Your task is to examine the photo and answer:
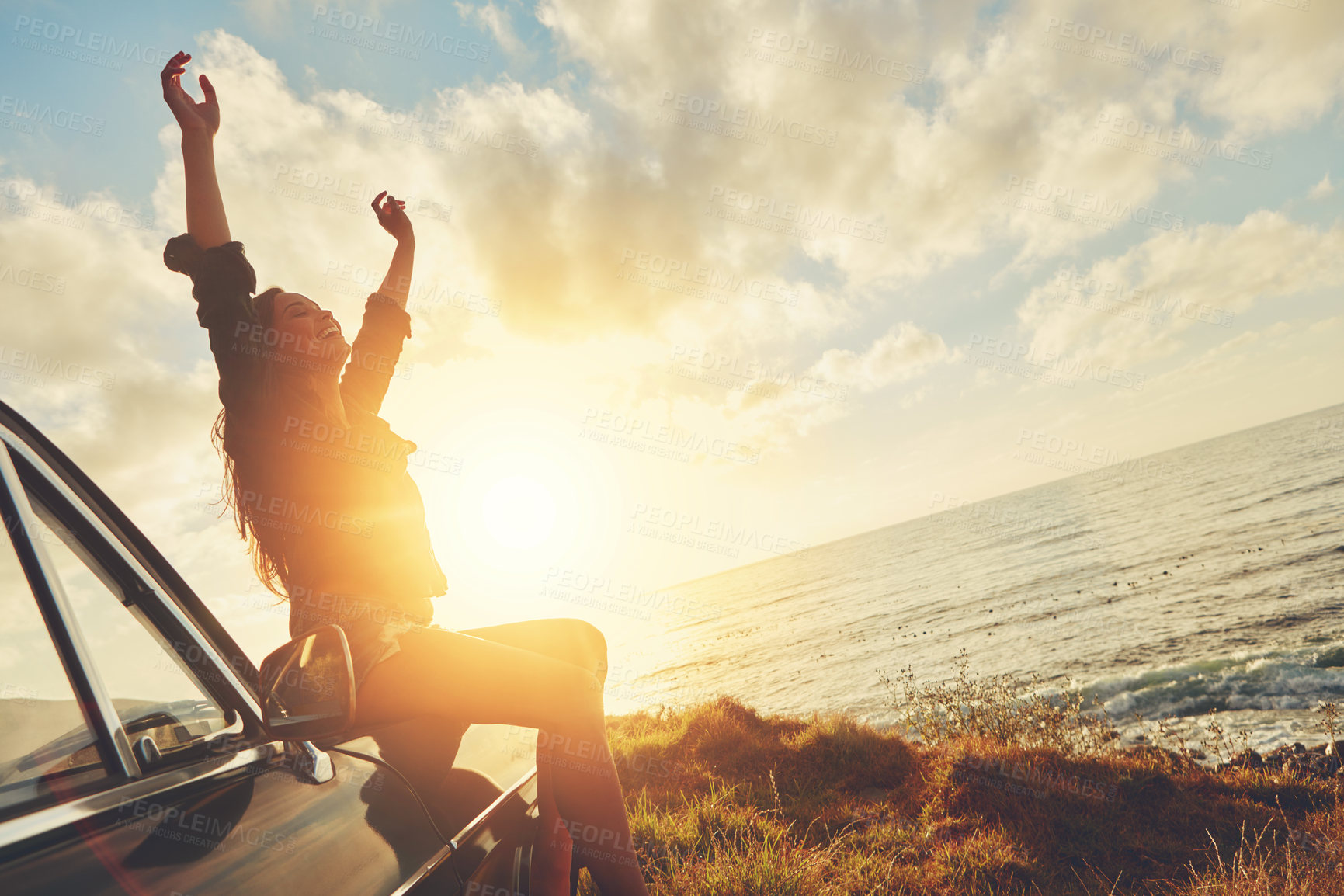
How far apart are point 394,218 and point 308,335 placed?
144cm

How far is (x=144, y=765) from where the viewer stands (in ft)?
4.13

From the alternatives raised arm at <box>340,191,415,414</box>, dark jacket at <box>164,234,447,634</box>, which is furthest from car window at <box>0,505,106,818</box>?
raised arm at <box>340,191,415,414</box>

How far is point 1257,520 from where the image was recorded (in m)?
29.0

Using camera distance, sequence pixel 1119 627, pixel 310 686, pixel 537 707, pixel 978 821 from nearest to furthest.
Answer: pixel 310 686 < pixel 537 707 < pixel 978 821 < pixel 1119 627

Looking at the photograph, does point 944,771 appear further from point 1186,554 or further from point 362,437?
point 1186,554

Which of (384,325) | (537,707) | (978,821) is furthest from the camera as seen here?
(978,821)

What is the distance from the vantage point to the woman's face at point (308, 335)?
1920mm

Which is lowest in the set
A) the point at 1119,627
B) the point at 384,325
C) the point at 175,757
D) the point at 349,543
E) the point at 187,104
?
the point at 1119,627

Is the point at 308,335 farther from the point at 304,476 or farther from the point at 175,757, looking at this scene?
the point at 175,757

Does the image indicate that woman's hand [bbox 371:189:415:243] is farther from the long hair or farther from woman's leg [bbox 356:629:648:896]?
woman's leg [bbox 356:629:648:896]

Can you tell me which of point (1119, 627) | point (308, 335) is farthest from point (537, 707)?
point (1119, 627)

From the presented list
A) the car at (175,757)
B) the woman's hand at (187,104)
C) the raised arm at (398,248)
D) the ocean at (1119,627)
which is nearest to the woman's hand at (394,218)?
the raised arm at (398,248)

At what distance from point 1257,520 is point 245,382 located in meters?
41.8

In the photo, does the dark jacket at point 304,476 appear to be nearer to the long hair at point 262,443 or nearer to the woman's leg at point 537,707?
the long hair at point 262,443
